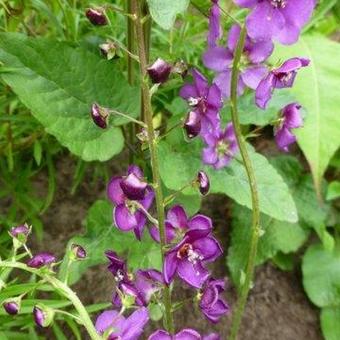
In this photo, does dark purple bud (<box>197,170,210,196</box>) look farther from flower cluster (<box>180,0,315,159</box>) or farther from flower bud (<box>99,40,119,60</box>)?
flower bud (<box>99,40,119,60</box>)

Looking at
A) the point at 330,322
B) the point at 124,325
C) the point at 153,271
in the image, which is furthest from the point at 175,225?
the point at 330,322

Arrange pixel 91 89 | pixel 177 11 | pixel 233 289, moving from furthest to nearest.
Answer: pixel 233 289
pixel 91 89
pixel 177 11

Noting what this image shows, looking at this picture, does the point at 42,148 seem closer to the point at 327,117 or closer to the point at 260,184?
the point at 260,184

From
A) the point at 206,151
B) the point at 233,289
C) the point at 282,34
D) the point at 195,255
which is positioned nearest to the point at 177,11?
the point at 282,34

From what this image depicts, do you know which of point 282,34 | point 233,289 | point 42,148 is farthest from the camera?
point 233,289

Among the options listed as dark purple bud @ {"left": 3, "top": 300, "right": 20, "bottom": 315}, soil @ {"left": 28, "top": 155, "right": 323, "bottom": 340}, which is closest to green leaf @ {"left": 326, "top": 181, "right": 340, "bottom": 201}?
soil @ {"left": 28, "top": 155, "right": 323, "bottom": 340}

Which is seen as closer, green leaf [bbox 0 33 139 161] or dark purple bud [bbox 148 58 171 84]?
dark purple bud [bbox 148 58 171 84]
